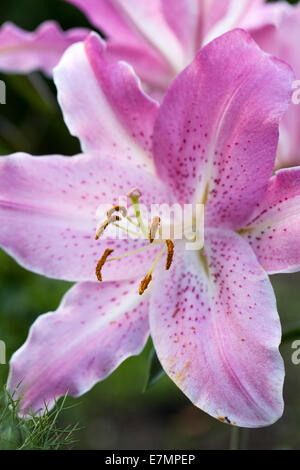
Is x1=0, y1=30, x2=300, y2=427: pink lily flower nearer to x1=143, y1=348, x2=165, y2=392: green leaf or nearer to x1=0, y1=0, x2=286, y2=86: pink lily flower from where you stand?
x1=143, y1=348, x2=165, y2=392: green leaf

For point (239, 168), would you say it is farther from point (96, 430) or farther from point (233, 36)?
point (96, 430)

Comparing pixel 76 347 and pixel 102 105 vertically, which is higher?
pixel 102 105

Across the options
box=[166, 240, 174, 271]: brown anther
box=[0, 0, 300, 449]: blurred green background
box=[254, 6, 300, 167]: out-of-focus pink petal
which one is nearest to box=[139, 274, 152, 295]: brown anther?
box=[166, 240, 174, 271]: brown anther

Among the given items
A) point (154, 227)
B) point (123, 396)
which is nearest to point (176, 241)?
point (154, 227)

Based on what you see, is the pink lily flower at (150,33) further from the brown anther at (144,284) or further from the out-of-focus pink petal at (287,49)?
the brown anther at (144,284)

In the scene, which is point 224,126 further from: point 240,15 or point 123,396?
point 123,396

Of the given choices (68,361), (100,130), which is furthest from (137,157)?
(68,361)
